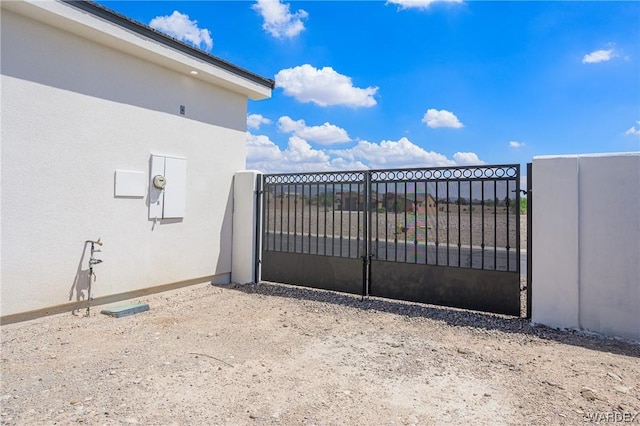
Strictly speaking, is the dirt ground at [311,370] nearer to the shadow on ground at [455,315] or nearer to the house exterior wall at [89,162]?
the shadow on ground at [455,315]

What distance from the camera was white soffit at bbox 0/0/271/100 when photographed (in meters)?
4.58

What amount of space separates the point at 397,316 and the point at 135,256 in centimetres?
415

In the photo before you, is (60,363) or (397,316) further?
(397,316)

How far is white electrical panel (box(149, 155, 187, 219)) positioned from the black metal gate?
1.53 metres

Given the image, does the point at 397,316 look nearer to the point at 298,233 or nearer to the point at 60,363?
the point at 298,233

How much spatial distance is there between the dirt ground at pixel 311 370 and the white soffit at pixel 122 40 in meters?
3.87

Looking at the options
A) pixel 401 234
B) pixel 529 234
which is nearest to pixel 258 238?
pixel 401 234

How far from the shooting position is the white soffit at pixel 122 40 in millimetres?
4578

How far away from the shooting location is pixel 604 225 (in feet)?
14.8

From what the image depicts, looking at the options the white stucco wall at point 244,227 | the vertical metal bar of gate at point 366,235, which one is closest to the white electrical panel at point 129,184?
the white stucco wall at point 244,227

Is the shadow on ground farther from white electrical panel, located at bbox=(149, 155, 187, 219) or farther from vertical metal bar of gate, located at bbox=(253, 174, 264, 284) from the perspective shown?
white electrical panel, located at bbox=(149, 155, 187, 219)

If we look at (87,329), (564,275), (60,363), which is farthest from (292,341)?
(564,275)

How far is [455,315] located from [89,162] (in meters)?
5.61

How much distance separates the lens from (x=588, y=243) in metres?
4.59
